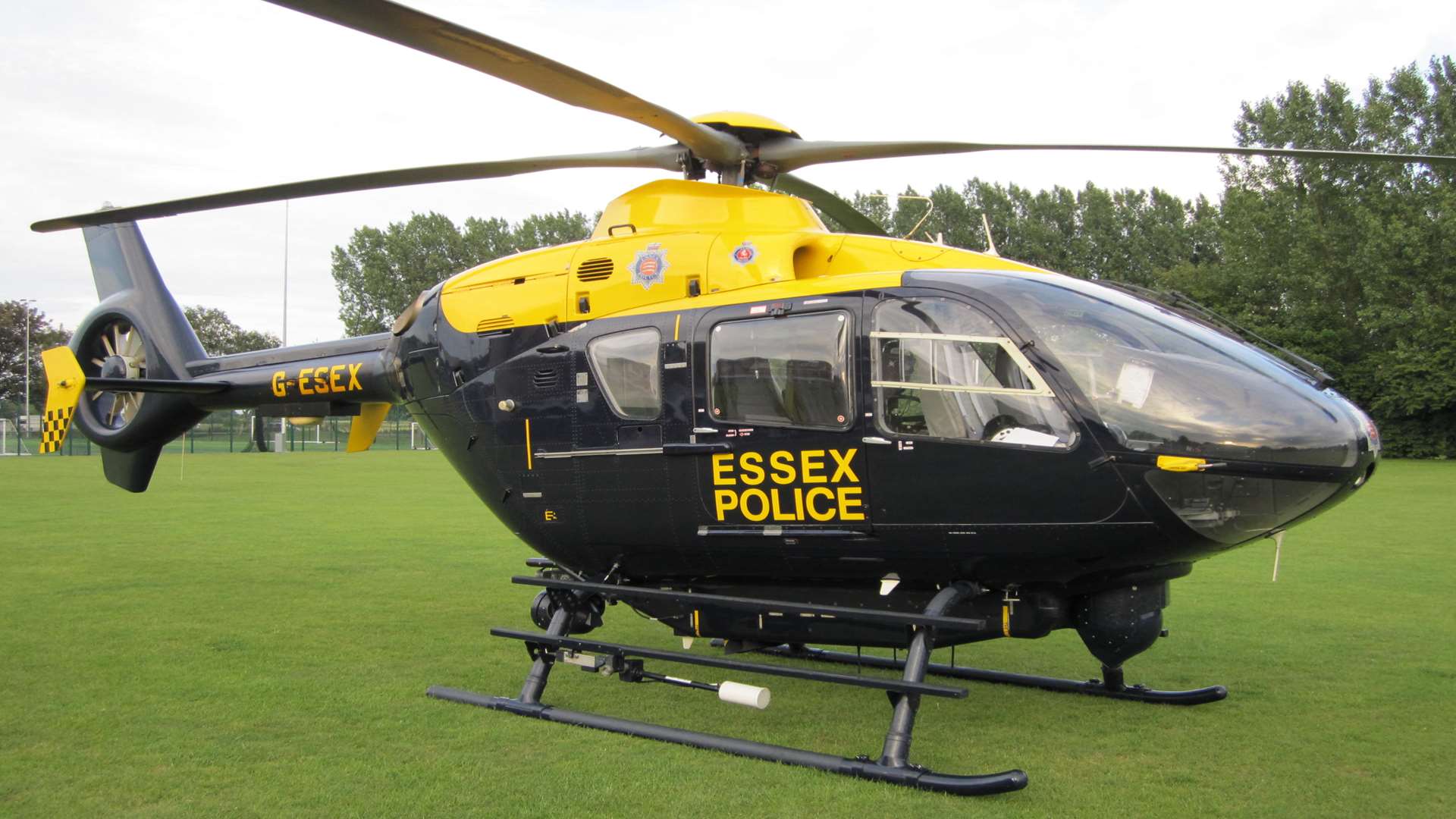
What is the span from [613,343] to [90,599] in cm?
688

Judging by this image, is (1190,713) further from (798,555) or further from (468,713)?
(468,713)

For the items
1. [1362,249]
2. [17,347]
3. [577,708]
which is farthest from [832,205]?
[17,347]

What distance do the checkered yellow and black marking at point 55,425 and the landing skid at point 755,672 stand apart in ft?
17.4

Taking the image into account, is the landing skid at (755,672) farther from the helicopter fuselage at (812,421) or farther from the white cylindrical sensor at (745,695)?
the helicopter fuselage at (812,421)

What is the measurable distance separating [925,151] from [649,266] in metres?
1.86

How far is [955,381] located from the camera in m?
5.86

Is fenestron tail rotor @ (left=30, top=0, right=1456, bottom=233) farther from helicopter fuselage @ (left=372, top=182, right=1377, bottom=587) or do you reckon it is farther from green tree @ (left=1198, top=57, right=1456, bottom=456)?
green tree @ (left=1198, top=57, right=1456, bottom=456)

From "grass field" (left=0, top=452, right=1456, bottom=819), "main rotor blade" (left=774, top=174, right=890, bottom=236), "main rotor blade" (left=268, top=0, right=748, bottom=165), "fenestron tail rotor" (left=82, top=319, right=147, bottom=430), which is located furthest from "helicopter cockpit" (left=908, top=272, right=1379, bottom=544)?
"fenestron tail rotor" (left=82, top=319, right=147, bottom=430)

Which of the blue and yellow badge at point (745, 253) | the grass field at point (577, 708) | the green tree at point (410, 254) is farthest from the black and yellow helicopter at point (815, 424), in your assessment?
the green tree at point (410, 254)

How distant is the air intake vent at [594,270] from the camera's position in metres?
7.18

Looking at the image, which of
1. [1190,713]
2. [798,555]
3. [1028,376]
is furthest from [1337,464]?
[798,555]

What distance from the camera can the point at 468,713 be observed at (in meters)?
6.94

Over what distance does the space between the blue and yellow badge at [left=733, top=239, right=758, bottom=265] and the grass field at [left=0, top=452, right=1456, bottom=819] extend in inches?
111

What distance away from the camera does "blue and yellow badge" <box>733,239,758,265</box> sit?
6.78m
